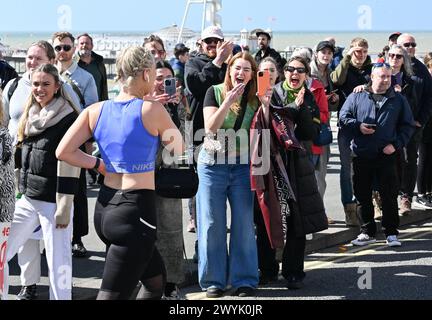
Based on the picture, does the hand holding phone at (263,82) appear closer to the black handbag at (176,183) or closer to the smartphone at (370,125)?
the black handbag at (176,183)

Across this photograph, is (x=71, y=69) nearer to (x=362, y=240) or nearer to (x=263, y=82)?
(x=263, y=82)

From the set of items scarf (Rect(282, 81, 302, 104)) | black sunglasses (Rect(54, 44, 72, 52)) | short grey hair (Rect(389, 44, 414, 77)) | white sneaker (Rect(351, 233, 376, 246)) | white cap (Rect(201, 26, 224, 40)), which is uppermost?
white cap (Rect(201, 26, 224, 40))

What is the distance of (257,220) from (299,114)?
3.26 feet

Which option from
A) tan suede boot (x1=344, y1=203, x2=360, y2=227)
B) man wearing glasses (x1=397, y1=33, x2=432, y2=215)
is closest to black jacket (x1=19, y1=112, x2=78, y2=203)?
tan suede boot (x1=344, y1=203, x2=360, y2=227)

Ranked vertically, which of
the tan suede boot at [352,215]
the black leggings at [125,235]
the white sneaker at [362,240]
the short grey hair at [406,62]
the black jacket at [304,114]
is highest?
the short grey hair at [406,62]

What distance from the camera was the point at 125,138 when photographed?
5.57 m

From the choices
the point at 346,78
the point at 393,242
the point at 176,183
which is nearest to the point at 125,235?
the point at 176,183

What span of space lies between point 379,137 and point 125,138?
4573 mm

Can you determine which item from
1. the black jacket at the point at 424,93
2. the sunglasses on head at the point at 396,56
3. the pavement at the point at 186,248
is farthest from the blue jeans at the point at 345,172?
the black jacket at the point at 424,93

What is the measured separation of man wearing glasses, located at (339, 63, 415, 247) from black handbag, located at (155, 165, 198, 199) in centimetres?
388

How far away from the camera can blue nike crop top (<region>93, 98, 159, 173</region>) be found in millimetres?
5566

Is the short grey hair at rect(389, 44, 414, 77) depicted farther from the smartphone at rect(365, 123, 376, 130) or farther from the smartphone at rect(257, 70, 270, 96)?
the smartphone at rect(257, 70, 270, 96)

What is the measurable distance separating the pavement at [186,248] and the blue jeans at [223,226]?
43 cm

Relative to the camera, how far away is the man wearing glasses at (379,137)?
9578 mm
